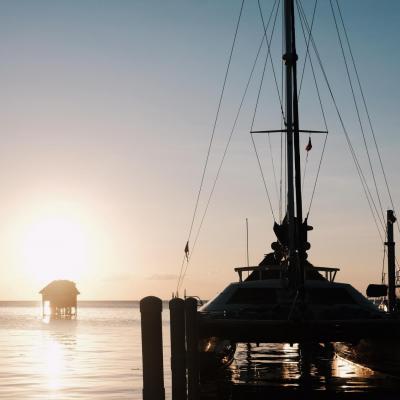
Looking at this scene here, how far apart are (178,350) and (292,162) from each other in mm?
10377

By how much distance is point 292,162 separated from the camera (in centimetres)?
2589

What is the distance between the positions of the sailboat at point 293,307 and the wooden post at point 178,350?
3060 millimetres

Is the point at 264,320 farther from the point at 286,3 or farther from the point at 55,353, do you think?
the point at 55,353

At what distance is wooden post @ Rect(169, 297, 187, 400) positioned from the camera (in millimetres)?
16797

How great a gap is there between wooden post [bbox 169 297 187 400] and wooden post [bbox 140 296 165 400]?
1309mm

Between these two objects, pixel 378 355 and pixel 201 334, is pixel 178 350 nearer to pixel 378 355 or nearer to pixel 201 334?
pixel 201 334

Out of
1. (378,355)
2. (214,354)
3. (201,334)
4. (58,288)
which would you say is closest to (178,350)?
(201,334)

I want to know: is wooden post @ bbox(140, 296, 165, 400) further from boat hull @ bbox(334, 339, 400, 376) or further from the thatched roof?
the thatched roof

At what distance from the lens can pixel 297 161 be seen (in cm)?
2302

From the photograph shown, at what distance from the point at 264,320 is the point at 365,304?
4842mm

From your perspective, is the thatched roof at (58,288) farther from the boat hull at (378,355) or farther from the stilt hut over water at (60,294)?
the boat hull at (378,355)

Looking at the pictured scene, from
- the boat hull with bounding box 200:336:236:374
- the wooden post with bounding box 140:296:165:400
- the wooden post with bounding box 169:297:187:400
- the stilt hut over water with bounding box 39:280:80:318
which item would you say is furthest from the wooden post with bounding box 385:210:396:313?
the stilt hut over water with bounding box 39:280:80:318

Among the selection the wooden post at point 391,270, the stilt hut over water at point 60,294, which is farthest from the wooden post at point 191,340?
the stilt hut over water at point 60,294

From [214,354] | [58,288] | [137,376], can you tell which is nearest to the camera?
[214,354]
